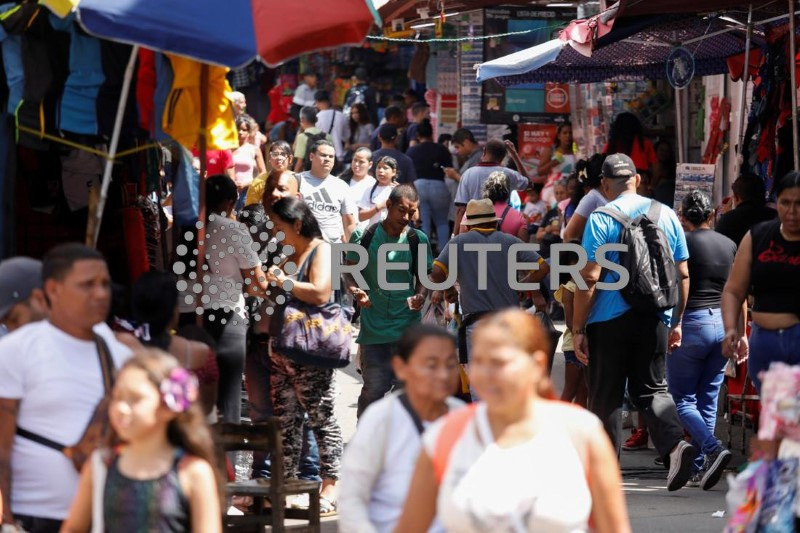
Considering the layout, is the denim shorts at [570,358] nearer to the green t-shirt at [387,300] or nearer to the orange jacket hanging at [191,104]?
the green t-shirt at [387,300]

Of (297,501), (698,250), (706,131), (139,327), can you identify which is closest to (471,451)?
(139,327)

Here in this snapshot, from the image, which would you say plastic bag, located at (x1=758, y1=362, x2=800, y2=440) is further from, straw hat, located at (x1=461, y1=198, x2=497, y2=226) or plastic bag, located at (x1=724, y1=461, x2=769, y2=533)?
straw hat, located at (x1=461, y1=198, x2=497, y2=226)

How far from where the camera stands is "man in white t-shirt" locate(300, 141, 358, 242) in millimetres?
11922

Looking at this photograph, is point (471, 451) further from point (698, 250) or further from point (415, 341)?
point (698, 250)

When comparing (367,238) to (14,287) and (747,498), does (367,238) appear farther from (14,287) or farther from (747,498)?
(747,498)

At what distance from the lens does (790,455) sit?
5465 mm

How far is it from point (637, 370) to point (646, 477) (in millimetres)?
1024

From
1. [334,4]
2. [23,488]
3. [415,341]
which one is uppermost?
[334,4]

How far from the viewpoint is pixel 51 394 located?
511cm

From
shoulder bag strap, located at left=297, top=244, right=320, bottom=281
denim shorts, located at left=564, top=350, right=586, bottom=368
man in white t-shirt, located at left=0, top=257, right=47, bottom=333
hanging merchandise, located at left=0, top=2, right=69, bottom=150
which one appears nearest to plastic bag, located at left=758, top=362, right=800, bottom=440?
man in white t-shirt, located at left=0, top=257, right=47, bottom=333

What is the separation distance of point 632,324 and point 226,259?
96.4 inches

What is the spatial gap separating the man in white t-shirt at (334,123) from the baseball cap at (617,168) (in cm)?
1256

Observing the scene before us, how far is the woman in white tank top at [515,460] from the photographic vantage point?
4.21 meters

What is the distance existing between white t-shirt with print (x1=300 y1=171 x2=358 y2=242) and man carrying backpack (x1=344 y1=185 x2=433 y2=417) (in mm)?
2244
